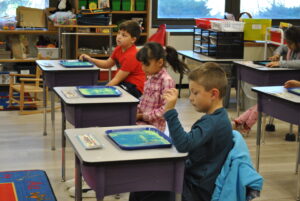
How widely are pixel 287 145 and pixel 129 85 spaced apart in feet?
5.84

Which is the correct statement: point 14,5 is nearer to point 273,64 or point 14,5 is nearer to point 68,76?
point 68,76

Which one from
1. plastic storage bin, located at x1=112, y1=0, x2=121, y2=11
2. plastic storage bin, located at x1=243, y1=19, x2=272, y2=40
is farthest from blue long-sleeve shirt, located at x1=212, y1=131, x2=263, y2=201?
plastic storage bin, located at x1=112, y1=0, x2=121, y2=11

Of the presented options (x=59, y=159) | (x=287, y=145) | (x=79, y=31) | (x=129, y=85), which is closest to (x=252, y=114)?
(x=287, y=145)

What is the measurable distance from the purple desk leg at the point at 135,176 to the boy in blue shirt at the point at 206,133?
0.09 m

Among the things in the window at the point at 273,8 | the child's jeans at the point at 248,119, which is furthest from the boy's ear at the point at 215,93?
the window at the point at 273,8

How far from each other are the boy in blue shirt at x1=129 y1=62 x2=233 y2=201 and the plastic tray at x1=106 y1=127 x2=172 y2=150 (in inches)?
4.4

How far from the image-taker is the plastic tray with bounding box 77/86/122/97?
3586 millimetres

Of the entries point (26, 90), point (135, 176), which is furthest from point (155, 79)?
point (26, 90)

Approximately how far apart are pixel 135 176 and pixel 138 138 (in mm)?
228

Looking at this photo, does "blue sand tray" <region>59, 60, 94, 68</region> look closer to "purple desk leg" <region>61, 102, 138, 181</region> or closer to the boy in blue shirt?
"purple desk leg" <region>61, 102, 138, 181</region>

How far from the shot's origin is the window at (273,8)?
28.1ft

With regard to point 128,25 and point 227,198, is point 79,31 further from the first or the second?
point 227,198

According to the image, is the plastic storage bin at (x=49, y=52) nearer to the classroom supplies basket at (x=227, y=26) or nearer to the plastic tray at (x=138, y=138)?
the classroom supplies basket at (x=227, y=26)

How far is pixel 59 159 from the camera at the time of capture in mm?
4629
